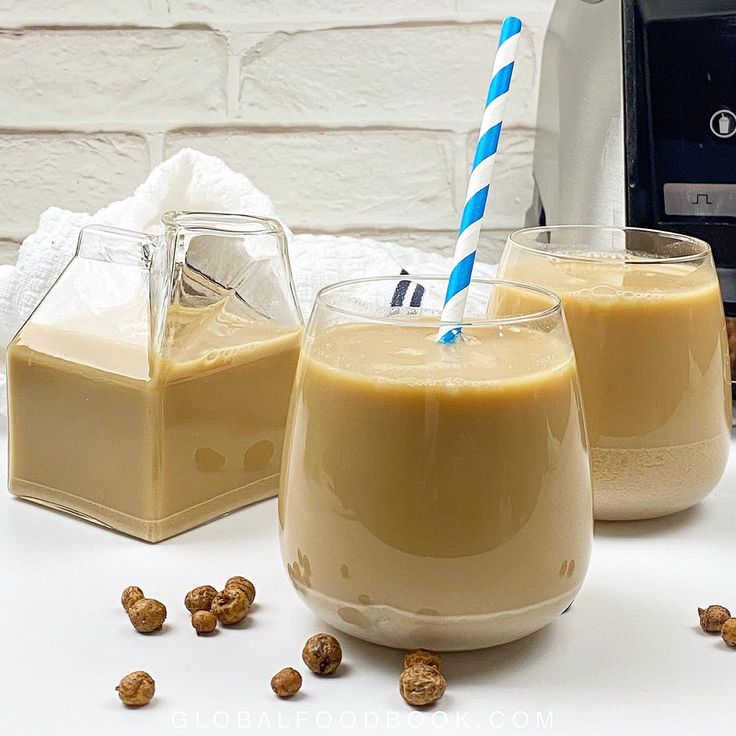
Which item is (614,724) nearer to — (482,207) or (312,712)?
(312,712)

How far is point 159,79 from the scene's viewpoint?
126 centimetres

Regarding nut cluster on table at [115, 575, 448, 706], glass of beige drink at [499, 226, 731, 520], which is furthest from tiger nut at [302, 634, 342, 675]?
glass of beige drink at [499, 226, 731, 520]

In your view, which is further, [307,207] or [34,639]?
[307,207]

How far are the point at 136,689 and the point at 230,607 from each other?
83 mm

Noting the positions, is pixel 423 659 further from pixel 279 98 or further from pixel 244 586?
pixel 279 98

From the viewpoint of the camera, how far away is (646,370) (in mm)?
655

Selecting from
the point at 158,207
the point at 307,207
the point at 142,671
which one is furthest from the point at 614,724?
the point at 307,207

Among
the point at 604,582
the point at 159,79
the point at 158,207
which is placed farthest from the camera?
the point at 159,79

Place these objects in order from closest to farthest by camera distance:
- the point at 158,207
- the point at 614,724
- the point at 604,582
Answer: the point at 614,724 < the point at 604,582 < the point at 158,207

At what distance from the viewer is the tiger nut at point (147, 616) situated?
1.79ft

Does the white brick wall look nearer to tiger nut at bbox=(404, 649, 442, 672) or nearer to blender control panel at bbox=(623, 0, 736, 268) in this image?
blender control panel at bbox=(623, 0, 736, 268)

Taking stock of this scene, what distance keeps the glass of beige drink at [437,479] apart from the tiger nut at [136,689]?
88mm

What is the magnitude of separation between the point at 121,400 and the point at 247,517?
113 mm

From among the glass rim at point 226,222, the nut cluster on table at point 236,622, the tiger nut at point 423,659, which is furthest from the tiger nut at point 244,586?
the glass rim at point 226,222
